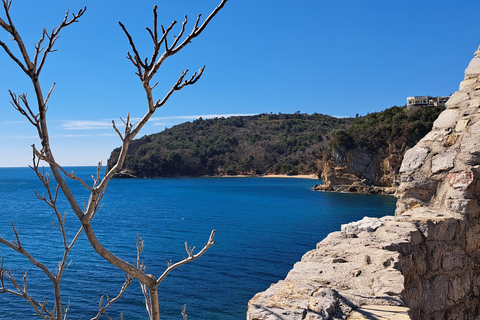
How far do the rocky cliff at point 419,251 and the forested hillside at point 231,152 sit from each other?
8327cm

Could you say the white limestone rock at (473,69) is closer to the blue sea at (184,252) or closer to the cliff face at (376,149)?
the blue sea at (184,252)

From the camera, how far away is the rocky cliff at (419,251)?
266cm

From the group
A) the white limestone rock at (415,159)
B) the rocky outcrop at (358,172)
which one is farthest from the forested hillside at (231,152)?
the white limestone rock at (415,159)

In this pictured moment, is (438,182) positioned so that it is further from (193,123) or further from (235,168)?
(193,123)

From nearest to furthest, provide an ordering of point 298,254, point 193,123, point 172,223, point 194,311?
point 194,311
point 298,254
point 172,223
point 193,123

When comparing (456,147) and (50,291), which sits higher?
(456,147)

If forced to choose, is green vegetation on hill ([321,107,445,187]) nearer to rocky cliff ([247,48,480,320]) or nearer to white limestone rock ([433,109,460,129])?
white limestone rock ([433,109,460,129])

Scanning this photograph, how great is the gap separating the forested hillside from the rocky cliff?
8327 cm

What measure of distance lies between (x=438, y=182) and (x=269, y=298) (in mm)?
2849

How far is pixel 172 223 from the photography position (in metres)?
28.9

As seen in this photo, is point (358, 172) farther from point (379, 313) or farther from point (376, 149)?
point (379, 313)

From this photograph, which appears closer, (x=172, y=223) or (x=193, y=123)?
(x=172, y=223)

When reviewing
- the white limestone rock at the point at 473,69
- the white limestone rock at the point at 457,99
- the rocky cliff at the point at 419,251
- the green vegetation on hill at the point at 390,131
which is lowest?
the rocky cliff at the point at 419,251

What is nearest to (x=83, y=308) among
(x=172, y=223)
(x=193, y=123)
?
(x=172, y=223)
